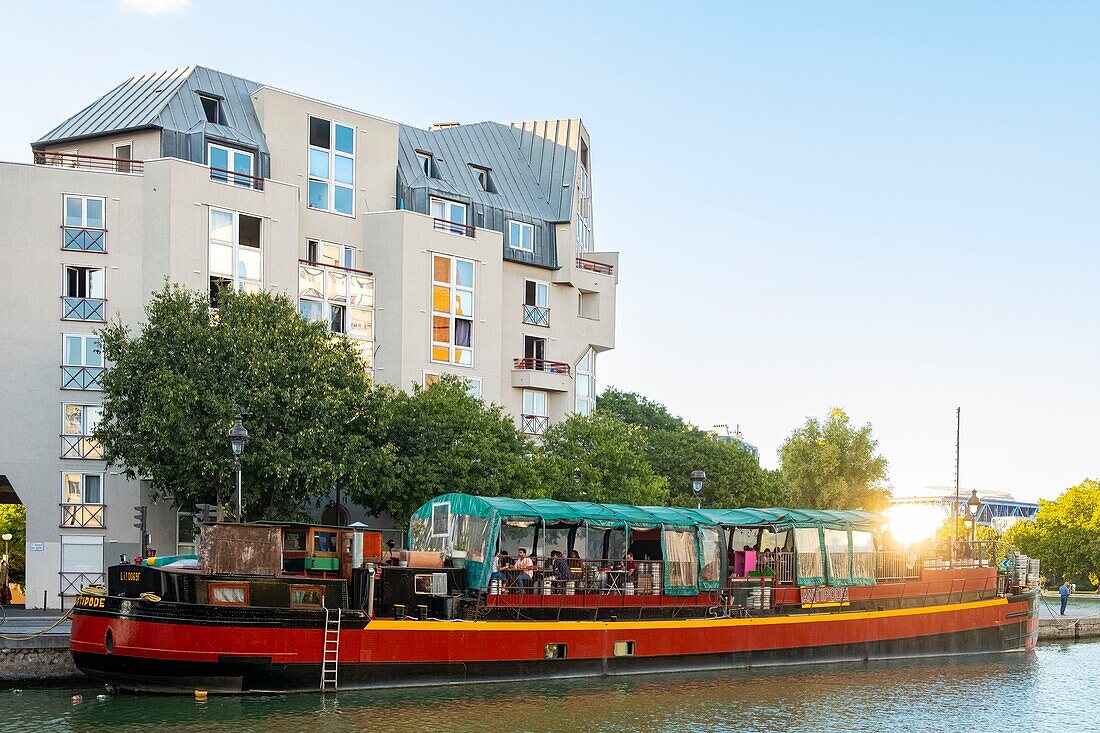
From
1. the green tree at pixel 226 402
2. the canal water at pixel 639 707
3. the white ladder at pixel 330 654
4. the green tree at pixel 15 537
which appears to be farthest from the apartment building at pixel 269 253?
the white ladder at pixel 330 654

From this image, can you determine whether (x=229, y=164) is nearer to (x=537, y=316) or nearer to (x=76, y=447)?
(x=76, y=447)

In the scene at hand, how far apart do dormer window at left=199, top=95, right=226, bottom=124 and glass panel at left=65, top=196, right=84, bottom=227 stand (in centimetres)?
833

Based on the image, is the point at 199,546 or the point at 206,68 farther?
the point at 206,68

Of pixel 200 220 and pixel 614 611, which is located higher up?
pixel 200 220

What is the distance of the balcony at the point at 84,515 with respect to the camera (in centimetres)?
5459

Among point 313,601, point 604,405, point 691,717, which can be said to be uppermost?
point 604,405

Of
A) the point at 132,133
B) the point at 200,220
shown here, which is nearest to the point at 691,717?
the point at 200,220

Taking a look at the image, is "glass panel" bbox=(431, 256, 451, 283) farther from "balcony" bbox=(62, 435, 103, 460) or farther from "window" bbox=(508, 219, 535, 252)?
"balcony" bbox=(62, 435, 103, 460)

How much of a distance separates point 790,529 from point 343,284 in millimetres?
27304

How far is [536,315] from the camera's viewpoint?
72875 mm

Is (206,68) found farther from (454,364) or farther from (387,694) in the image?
(387,694)

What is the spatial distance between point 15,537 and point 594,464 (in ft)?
136

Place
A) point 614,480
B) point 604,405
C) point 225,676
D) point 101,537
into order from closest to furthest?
point 225,676, point 101,537, point 614,480, point 604,405

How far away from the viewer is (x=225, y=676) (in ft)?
108
